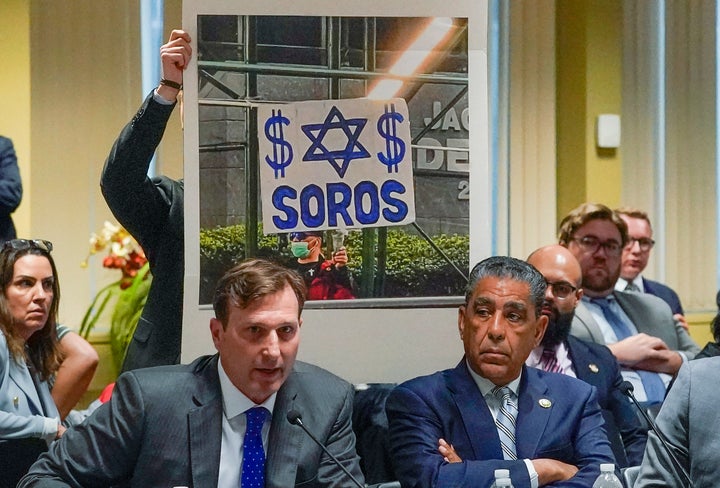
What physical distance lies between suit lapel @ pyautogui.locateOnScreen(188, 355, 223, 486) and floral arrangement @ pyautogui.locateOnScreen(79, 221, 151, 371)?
10.1 feet

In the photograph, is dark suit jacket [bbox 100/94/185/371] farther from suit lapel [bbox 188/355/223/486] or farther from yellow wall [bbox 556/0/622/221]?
yellow wall [bbox 556/0/622/221]

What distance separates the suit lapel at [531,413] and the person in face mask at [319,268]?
21.0 inches

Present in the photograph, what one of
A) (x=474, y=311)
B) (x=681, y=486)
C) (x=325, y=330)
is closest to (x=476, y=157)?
(x=474, y=311)

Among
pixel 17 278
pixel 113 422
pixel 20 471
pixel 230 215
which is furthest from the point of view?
pixel 17 278

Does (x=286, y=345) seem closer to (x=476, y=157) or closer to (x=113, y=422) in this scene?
(x=113, y=422)

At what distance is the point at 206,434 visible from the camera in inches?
99.0

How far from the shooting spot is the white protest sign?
2898 mm

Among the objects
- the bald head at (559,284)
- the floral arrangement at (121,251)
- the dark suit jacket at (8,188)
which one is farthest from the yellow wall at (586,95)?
the dark suit jacket at (8,188)

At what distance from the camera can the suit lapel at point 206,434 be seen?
8.14 feet

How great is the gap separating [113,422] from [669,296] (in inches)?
141

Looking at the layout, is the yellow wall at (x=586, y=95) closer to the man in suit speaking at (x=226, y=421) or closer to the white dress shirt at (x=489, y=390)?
the white dress shirt at (x=489, y=390)

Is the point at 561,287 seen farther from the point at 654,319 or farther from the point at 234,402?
the point at 234,402

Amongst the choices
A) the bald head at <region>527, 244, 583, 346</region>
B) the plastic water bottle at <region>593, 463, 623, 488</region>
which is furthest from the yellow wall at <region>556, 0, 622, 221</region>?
the plastic water bottle at <region>593, 463, 623, 488</region>

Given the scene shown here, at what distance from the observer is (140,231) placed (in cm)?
300
